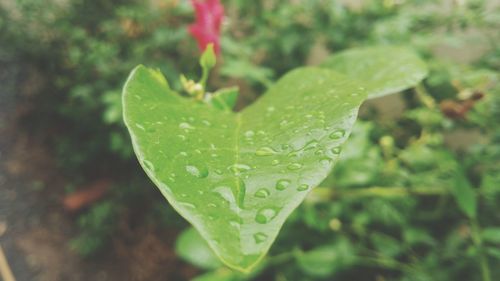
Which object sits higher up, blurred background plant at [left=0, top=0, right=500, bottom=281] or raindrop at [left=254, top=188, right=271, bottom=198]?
raindrop at [left=254, top=188, right=271, bottom=198]

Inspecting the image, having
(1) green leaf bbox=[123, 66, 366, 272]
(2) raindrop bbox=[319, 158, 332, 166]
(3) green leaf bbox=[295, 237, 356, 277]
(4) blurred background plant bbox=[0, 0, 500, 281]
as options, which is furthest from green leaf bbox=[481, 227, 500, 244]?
(2) raindrop bbox=[319, 158, 332, 166]

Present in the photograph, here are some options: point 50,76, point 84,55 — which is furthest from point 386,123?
point 50,76

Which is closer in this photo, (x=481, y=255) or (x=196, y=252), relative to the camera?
(x=481, y=255)

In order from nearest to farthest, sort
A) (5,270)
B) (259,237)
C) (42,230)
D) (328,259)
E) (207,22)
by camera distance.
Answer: (259,237) < (207,22) < (328,259) < (5,270) < (42,230)

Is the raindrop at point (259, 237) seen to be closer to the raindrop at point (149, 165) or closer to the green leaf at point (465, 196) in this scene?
the raindrop at point (149, 165)

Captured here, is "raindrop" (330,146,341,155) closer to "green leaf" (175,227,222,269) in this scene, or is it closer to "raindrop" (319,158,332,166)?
"raindrop" (319,158,332,166)

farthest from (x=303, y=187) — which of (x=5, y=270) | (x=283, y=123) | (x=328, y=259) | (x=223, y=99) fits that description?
(x=5, y=270)

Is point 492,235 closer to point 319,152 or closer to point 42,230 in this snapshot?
point 319,152

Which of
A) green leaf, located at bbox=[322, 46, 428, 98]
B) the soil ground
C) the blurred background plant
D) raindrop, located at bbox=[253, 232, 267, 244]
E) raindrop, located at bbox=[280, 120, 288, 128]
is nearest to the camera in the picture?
raindrop, located at bbox=[253, 232, 267, 244]

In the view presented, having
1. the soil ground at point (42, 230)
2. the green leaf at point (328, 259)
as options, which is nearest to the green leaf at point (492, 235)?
the green leaf at point (328, 259)
